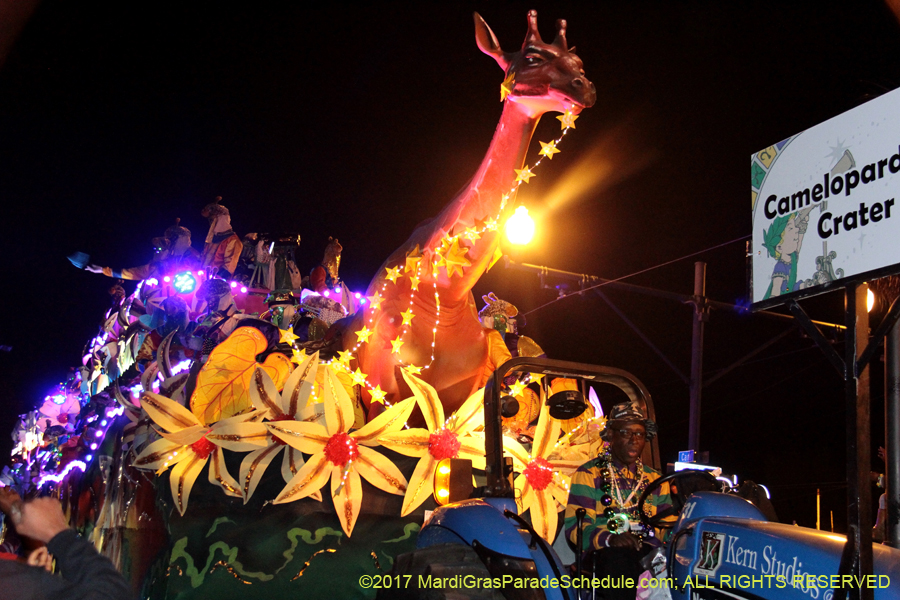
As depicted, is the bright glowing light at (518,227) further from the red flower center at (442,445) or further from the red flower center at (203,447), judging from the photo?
the red flower center at (203,447)

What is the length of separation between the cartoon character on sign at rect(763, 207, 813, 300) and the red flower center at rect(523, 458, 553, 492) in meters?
3.65

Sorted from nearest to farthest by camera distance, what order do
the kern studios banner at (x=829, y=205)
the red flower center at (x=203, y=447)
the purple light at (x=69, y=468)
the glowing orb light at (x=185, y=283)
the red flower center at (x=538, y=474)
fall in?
the kern studios banner at (x=829, y=205)
the red flower center at (x=203, y=447)
the red flower center at (x=538, y=474)
the glowing orb light at (x=185, y=283)
the purple light at (x=69, y=468)

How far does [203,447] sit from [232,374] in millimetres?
1035

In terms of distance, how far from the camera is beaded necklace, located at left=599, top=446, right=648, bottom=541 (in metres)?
3.86

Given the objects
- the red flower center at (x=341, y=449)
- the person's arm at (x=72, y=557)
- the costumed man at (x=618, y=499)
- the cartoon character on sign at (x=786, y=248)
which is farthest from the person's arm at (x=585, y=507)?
the red flower center at (x=341, y=449)

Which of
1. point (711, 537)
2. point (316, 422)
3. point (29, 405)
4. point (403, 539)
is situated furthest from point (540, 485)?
point (29, 405)

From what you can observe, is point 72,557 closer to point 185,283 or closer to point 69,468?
point 185,283

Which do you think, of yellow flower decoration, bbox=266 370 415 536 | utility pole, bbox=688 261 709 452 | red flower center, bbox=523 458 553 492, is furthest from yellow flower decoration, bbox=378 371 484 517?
utility pole, bbox=688 261 709 452

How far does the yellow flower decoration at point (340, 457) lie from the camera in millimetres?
5934

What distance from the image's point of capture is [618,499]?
A: 4.14 m

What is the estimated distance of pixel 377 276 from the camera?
752 cm

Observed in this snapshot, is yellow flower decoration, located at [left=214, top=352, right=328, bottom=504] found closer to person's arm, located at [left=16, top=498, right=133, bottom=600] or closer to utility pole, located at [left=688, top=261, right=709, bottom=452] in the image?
person's arm, located at [left=16, top=498, right=133, bottom=600]

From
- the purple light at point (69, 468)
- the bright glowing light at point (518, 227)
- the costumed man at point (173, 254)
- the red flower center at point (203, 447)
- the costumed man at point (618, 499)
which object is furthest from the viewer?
the costumed man at point (173, 254)

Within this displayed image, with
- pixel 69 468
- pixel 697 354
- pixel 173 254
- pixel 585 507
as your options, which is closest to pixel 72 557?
pixel 585 507
